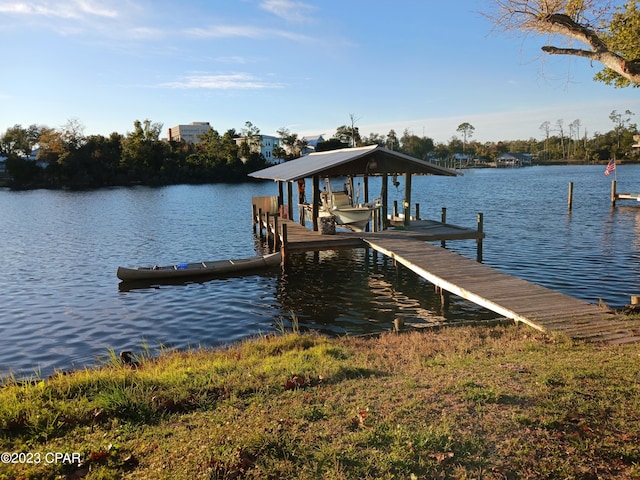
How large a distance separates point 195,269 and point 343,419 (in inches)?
605

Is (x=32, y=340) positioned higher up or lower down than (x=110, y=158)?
lower down

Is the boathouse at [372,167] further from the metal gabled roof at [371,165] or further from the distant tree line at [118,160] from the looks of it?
the distant tree line at [118,160]

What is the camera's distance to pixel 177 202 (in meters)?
63.2

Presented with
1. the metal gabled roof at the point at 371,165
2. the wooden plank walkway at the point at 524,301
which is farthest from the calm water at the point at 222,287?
the metal gabled roof at the point at 371,165

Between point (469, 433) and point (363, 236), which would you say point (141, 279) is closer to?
point (363, 236)

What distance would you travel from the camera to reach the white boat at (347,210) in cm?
2355

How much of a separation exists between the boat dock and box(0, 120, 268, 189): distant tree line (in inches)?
3895

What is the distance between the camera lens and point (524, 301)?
1152 cm

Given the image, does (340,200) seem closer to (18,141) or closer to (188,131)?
(18,141)

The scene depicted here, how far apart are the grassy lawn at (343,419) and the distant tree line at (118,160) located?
10960cm


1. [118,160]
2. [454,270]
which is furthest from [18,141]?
[454,270]

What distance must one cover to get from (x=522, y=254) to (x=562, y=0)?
57.2 feet

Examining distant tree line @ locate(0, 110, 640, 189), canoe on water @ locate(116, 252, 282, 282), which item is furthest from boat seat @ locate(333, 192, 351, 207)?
distant tree line @ locate(0, 110, 640, 189)

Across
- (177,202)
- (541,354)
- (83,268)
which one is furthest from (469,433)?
(177,202)
